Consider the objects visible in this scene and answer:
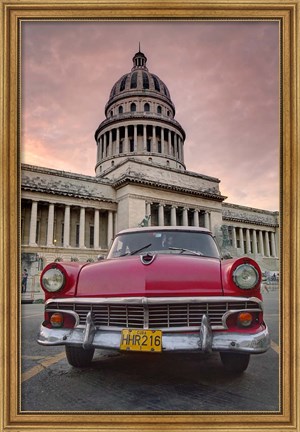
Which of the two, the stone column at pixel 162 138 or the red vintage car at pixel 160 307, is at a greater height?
the stone column at pixel 162 138

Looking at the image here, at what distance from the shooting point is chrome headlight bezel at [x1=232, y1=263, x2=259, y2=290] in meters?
2.46

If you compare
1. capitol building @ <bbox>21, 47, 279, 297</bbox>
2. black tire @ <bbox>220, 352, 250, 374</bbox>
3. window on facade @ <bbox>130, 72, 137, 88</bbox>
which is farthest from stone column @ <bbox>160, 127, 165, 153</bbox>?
black tire @ <bbox>220, 352, 250, 374</bbox>

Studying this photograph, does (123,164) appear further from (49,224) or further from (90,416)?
(90,416)

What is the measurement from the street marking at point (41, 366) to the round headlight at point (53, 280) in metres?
0.74

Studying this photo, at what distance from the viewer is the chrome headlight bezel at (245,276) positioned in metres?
2.46

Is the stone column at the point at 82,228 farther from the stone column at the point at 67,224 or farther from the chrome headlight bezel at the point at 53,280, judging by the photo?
the chrome headlight bezel at the point at 53,280

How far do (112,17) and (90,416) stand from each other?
3.39 meters

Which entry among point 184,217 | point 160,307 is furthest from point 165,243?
point 184,217

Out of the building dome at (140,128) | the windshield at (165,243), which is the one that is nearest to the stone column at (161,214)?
the building dome at (140,128)

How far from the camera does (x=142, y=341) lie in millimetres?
2273

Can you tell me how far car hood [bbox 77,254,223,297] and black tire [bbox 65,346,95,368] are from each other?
0.80 metres

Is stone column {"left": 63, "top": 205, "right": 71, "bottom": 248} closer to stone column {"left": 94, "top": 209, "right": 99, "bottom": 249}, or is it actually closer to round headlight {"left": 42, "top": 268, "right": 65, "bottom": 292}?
stone column {"left": 94, "top": 209, "right": 99, "bottom": 249}

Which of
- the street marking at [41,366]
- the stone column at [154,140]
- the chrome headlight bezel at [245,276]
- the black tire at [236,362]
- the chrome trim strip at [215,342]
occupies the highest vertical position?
the stone column at [154,140]

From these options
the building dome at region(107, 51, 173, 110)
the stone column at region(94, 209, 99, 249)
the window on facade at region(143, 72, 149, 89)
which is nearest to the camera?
the stone column at region(94, 209, 99, 249)
